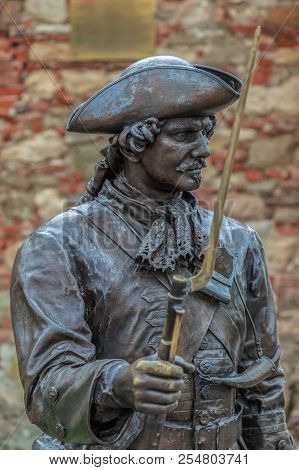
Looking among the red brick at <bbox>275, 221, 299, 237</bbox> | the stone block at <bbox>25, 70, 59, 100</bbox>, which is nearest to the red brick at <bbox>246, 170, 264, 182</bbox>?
the red brick at <bbox>275, 221, 299, 237</bbox>

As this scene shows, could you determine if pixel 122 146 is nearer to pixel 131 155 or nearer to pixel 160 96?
pixel 131 155

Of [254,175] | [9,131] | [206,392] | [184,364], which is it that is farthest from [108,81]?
[184,364]

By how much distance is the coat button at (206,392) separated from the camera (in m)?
3.37

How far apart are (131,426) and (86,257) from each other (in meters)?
0.53

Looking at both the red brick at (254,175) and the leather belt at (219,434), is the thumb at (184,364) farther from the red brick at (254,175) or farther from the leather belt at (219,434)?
the red brick at (254,175)

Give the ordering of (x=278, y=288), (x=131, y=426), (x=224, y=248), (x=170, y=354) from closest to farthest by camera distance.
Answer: (x=170, y=354) → (x=131, y=426) → (x=224, y=248) → (x=278, y=288)

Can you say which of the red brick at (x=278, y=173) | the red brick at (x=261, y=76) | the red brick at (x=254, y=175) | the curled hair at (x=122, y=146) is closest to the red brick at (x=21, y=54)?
the red brick at (x=261, y=76)

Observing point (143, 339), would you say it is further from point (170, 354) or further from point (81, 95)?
point (81, 95)

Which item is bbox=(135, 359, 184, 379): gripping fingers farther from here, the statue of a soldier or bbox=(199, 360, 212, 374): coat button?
bbox=(199, 360, 212, 374): coat button

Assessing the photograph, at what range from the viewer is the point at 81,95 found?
6926mm

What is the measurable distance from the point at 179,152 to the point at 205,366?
2.15 ft

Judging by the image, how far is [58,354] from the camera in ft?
10.6

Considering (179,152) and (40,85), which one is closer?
(179,152)

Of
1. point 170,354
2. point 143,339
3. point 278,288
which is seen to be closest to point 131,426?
point 143,339
